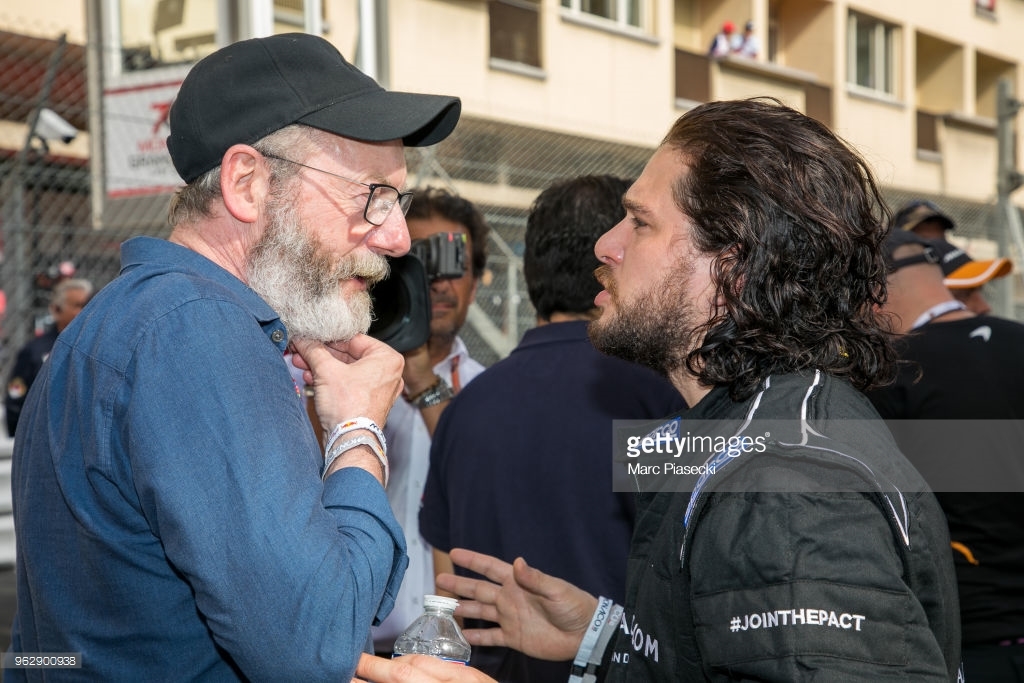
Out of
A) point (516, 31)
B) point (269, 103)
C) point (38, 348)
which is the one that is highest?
point (516, 31)

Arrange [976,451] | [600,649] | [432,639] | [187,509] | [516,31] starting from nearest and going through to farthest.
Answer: [187,509] < [432,639] < [600,649] < [976,451] < [516,31]

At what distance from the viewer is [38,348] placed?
278 inches

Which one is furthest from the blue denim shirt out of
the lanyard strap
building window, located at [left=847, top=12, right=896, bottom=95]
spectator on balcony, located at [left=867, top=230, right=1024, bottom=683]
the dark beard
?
building window, located at [left=847, top=12, right=896, bottom=95]

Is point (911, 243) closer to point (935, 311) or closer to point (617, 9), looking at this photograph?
point (935, 311)

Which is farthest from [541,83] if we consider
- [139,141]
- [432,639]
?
[432,639]

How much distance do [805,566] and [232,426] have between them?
2.43 ft

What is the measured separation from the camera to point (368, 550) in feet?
4.67

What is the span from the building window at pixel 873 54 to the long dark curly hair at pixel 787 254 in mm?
16716

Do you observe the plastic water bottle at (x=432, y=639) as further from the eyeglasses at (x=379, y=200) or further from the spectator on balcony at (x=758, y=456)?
the eyeglasses at (x=379, y=200)

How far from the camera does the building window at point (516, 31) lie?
12281 millimetres

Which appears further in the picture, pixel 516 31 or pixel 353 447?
pixel 516 31

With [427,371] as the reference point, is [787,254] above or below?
above

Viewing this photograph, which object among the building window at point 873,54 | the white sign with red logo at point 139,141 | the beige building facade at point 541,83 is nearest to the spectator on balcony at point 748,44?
the beige building facade at point 541,83

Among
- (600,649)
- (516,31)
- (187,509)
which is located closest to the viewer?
(187,509)
